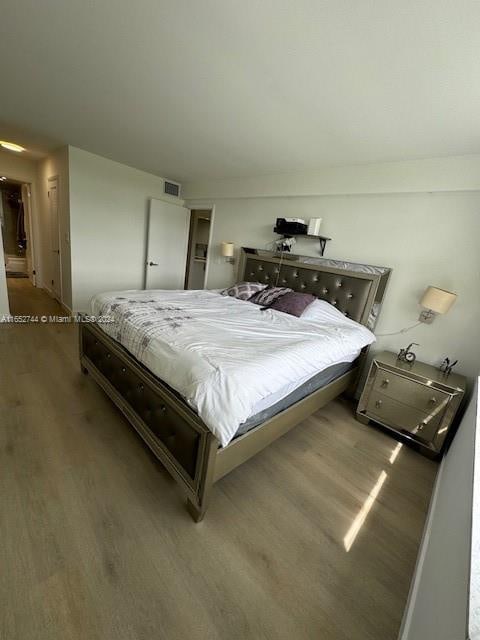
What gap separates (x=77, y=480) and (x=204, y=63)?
2543 mm

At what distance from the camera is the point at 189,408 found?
4.45 ft

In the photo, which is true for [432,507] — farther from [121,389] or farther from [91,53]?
[91,53]

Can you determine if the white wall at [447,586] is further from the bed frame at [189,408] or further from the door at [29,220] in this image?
the door at [29,220]

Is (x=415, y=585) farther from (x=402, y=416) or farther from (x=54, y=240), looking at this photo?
(x=54, y=240)

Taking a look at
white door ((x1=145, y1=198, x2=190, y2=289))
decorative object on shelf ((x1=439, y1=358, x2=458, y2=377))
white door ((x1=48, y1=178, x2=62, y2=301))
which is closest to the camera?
decorative object on shelf ((x1=439, y1=358, x2=458, y2=377))

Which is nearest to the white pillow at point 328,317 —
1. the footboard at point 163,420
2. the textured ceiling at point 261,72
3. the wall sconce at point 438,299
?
the wall sconce at point 438,299

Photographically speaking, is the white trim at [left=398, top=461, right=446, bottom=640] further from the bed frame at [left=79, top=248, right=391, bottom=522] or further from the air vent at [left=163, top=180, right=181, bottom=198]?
the air vent at [left=163, top=180, right=181, bottom=198]

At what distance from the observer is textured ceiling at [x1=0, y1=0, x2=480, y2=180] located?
1.12m

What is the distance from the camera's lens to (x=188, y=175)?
164 inches

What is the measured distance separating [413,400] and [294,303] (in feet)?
4.38

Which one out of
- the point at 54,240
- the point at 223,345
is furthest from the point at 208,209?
the point at 223,345

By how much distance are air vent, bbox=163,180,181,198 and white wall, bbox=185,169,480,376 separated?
2503mm

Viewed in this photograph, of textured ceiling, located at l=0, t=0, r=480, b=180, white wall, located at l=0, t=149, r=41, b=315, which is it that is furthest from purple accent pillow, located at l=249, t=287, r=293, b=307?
white wall, located at l=0, t=149, r=41, b=315

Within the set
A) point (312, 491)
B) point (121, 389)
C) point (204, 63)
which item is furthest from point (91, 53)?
point (312, 491)
